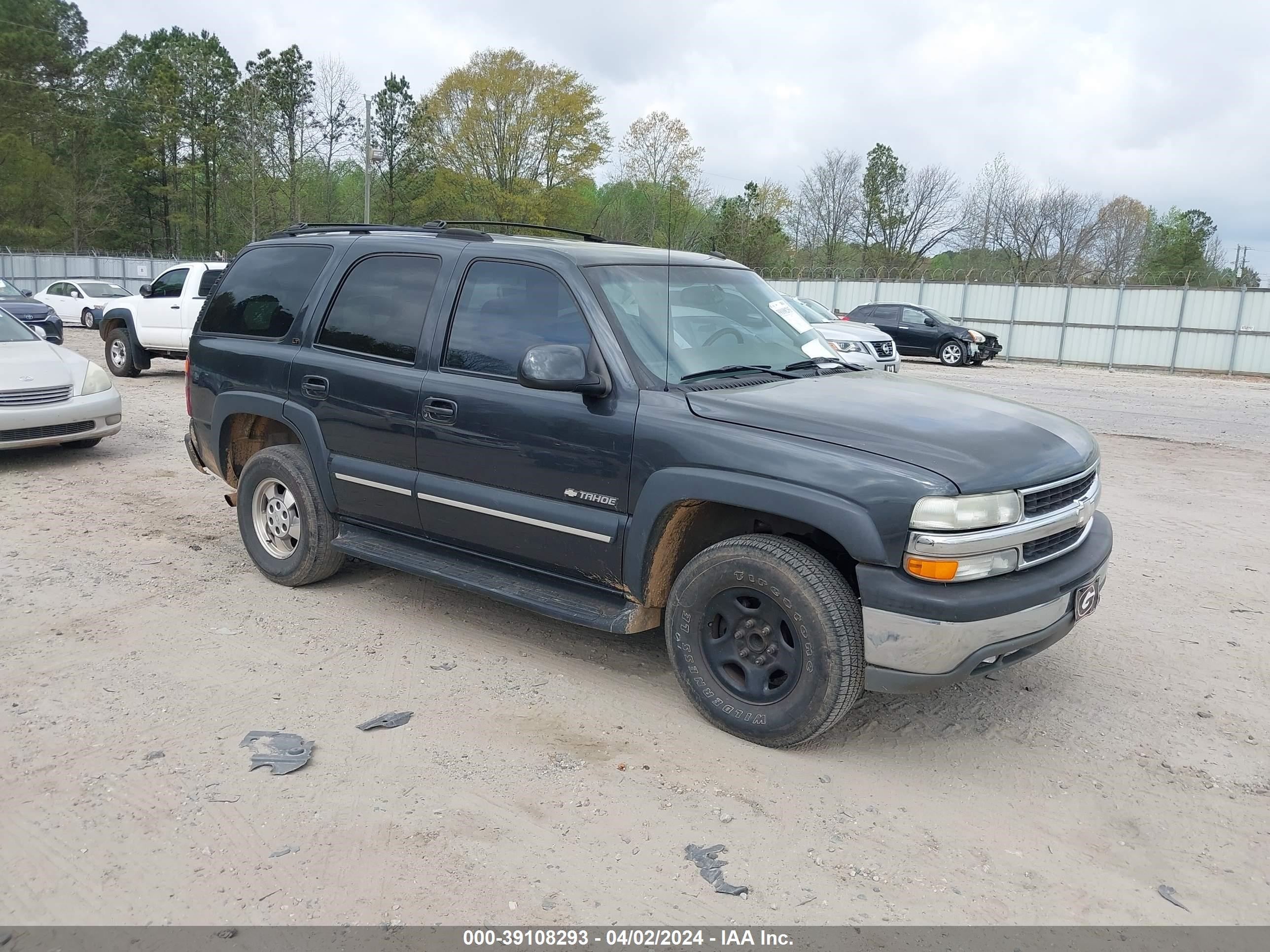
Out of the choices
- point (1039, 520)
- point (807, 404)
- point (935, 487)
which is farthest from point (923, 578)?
point (807, 404)

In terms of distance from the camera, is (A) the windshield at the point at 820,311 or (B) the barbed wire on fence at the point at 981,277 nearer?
(A) the windshield at the point at 820,311

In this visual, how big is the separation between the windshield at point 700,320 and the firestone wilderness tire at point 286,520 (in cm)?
213

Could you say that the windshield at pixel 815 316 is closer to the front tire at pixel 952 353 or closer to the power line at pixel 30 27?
the front tire at pixel 952 353

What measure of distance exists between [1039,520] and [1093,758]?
1.04 m

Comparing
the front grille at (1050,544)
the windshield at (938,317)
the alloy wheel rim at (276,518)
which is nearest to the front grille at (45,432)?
the alloy wheel rim at (276,518)

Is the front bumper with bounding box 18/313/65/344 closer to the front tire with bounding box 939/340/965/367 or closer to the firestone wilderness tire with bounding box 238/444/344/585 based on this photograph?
the firestone wilderness tire with bounding box 238/444/344/585

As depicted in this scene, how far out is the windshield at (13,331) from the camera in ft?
30.6

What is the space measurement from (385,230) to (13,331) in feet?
20.7

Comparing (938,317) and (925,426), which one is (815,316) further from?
(925,426)


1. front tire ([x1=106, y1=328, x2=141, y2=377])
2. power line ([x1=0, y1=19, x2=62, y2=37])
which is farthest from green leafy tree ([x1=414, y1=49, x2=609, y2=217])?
front tire ([x1=106, y1=328, x2=141, y2=377])

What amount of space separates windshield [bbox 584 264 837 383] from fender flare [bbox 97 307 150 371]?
14.0 metres

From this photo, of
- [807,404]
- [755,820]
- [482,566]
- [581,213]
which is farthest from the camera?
[581,213]

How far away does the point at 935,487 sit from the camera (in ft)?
11.1
